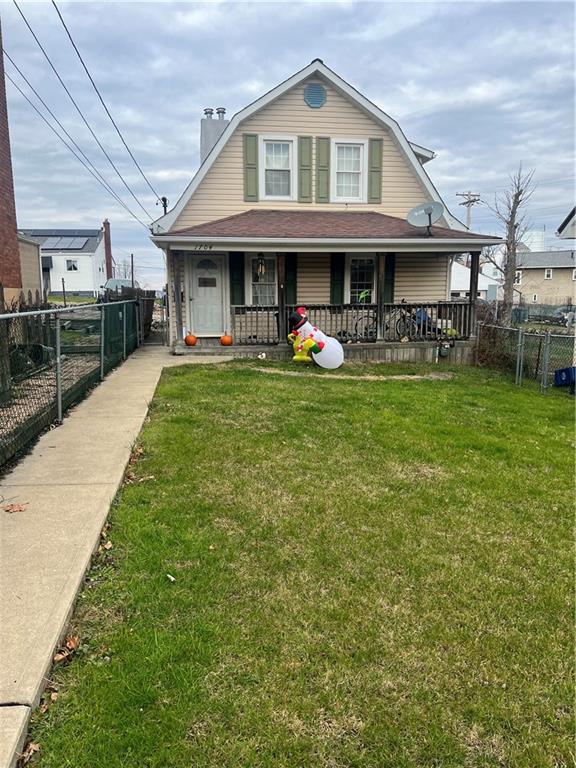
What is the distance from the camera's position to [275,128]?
13.4 meters

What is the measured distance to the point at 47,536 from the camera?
334 centimetres

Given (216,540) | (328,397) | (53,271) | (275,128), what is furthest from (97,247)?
(216,540)

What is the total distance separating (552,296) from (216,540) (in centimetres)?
5821

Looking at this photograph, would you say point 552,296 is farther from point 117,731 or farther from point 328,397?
point 117,731

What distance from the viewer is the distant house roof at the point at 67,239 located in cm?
5156

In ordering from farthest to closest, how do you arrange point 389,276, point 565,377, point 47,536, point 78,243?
point 78,243 → point 389,276 → point 565,377 → point 47,536

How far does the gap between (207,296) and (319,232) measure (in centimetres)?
341

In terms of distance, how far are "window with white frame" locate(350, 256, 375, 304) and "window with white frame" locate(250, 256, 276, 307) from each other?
217 centimetres

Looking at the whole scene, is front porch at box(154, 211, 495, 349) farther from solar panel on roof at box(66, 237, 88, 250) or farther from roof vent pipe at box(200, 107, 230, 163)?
solar panel on roof at box(66, 237, 88, 250)

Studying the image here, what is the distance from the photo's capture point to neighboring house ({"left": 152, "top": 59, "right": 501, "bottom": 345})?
12805 millimetres

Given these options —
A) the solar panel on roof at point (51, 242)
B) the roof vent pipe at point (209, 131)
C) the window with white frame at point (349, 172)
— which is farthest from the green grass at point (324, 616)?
the solar panel on roof at point (51, 242)

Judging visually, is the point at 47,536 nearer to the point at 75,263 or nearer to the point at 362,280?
the point at 362,280

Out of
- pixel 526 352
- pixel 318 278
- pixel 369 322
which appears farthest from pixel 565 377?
pixel 318 278

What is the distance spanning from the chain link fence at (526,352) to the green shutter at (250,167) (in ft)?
22.2
